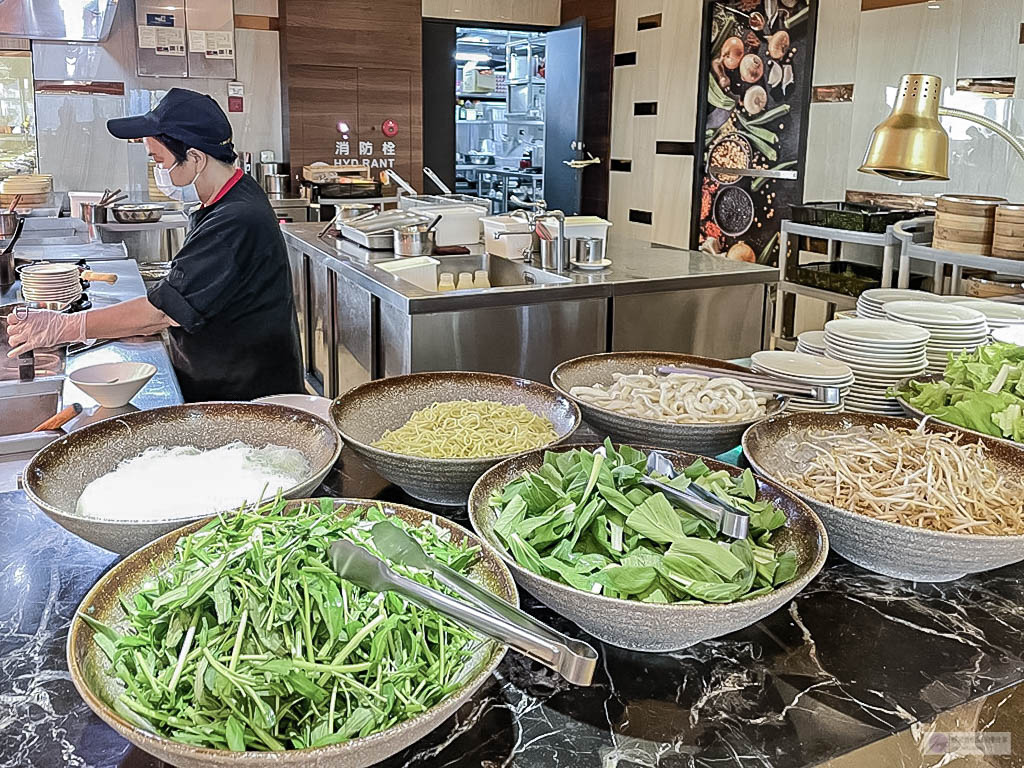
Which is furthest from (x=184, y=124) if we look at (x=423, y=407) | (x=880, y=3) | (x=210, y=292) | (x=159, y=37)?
(x=159, y=37)

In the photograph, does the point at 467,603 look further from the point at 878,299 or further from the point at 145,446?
the point at 878,299

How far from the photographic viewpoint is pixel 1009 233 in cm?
414

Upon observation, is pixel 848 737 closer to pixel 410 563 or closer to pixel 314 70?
pixel 410 563

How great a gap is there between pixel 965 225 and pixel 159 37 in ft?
20.3

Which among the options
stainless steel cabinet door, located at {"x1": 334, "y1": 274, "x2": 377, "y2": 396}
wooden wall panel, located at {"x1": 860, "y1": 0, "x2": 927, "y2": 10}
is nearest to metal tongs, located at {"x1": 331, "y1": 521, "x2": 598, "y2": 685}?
stainless steel cabinet door, located at {"x1": 334, "y1": 274, "x2": 377, "y2": 396}

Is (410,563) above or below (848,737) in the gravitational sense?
above

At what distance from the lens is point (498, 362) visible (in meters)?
3.52

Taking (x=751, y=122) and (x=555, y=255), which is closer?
(x=555, y=255)

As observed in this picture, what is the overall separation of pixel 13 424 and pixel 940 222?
426 cm

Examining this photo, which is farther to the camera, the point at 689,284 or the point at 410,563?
the point at 689,284

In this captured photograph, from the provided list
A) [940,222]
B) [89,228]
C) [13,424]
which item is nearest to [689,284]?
[940,222]

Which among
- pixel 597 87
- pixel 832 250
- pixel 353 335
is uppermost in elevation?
pixel 597 87

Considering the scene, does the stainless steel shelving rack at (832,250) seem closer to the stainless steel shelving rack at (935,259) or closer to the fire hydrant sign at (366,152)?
the stainless steel shelving rack at (935,259)

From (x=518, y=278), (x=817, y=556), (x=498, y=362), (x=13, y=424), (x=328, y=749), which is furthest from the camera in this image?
(x=518, y=278)
